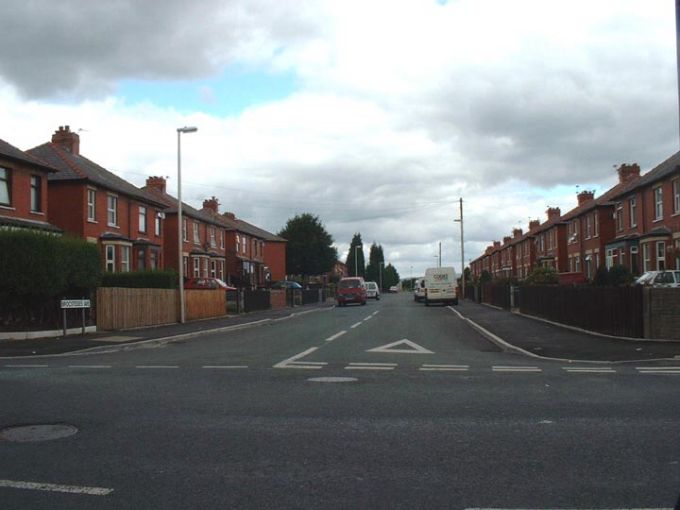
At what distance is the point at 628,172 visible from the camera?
47.7 metres

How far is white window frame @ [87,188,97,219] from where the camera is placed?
34.4 metres

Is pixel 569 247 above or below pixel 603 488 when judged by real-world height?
above

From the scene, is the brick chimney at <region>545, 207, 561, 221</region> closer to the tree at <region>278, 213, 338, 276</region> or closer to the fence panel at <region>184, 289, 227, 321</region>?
the tree at <region>278, 213, 338, 276</region>

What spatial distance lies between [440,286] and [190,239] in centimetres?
1877

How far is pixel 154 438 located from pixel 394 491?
282 cm

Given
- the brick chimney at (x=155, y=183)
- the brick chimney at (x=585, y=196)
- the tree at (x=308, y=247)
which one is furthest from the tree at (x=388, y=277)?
the brick chimney at (x=155, y=183)

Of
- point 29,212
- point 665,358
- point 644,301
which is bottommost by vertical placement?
point 665,358

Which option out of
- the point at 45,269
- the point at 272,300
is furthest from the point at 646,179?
the point at 45,269

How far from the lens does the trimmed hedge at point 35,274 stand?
62.9ft

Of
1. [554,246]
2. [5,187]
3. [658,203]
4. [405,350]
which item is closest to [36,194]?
[5,187]

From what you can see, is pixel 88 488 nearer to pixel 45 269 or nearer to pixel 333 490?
pixel 333 490

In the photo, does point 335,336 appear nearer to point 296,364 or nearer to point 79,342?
point 79,342

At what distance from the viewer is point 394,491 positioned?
16.4 feet

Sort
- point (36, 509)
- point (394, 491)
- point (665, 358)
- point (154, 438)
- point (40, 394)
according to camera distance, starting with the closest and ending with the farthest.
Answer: point (36, 509) < point (394, 491) < point (154, 438) < point (40, 394) < point (665, 358)
